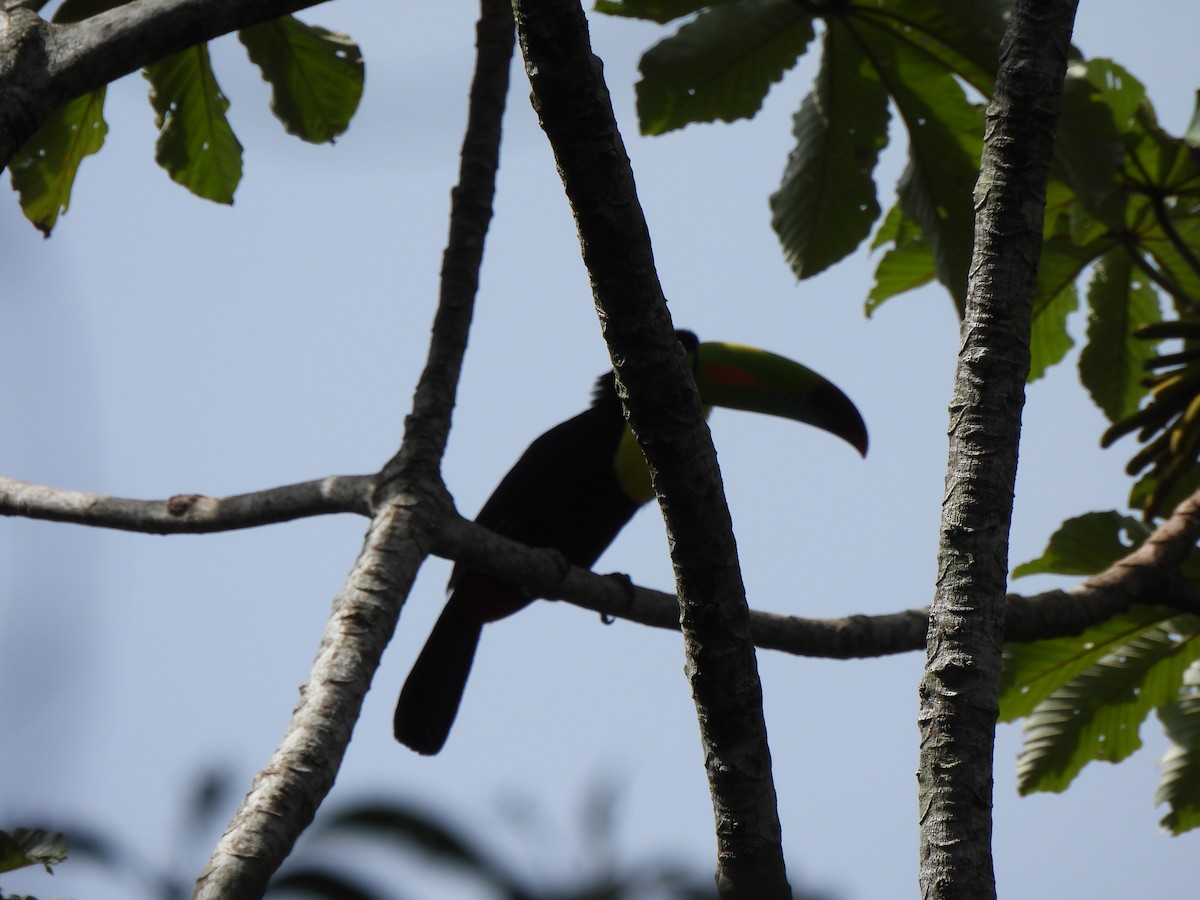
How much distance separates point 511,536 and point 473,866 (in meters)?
4.13

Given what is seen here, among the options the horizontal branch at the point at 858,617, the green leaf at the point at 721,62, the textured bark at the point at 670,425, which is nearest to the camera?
the textured bark at the point at 670,425

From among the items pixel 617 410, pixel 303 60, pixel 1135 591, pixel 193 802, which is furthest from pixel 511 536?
pixel 193 802

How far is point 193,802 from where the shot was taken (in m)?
0.90

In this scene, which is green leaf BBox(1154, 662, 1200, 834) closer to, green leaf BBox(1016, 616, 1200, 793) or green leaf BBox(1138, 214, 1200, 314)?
green leaf BBox(1016, 616, 1200, 793)

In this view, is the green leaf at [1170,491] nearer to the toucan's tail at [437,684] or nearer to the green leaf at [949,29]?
the green leaf at [949,29]

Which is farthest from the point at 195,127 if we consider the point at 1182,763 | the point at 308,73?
the point at 1182,763

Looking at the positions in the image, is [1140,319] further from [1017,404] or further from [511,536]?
[1017,404]

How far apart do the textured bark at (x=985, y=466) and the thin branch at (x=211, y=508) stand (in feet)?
5.75

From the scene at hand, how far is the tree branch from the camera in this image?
2.16 meters

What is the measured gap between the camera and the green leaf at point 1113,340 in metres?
4.35

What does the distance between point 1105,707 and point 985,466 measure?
238 cm

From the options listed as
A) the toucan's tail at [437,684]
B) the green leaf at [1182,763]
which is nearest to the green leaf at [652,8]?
the toucan's tail at [437,684]

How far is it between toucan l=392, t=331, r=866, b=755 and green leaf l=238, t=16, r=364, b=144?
4.76ft

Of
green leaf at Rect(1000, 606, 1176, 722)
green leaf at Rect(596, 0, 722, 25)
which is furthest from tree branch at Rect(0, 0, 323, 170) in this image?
green leaf at Rect(1000, 606, 1176, 722)
